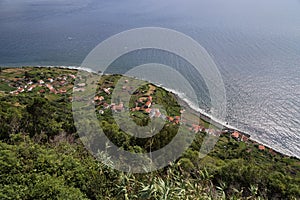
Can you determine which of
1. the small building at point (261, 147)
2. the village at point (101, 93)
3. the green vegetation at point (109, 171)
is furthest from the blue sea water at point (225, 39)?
the green vegetation at point (109, 171)

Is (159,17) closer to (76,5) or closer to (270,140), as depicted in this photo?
(76,5)

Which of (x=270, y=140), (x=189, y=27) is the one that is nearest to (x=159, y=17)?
(x=189, y=27)

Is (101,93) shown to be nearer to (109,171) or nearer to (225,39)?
(225,39)

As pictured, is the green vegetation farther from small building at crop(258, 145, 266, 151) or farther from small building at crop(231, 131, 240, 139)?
small building at crop(231, 131, 240, 139)

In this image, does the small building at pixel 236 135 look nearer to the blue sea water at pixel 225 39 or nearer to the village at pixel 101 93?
the village at pixel 101 93

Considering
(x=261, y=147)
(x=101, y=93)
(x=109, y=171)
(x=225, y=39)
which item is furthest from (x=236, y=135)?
(x=109, y=171)

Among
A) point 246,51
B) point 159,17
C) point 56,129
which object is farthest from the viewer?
point 159,17

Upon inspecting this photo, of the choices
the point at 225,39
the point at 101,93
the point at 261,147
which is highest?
the point at 225,39

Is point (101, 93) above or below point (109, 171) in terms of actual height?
below

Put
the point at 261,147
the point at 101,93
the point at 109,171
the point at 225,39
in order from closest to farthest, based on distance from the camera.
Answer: the point at 109,171 < the point at 261,147 < the point at 101,93 < the point at 225,39
